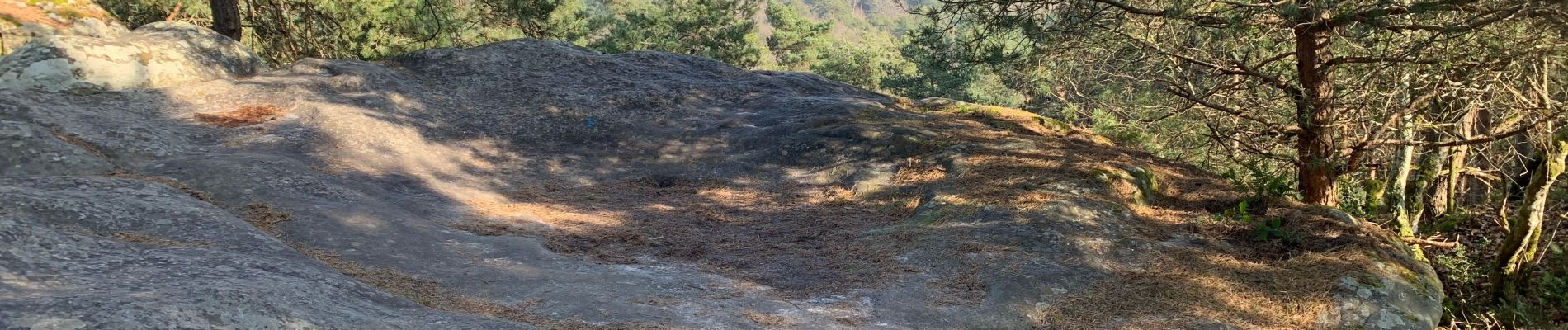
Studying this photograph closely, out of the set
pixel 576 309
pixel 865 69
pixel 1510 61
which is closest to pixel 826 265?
pixel 576 309

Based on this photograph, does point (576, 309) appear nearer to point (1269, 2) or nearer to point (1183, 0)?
point (1183, 0)

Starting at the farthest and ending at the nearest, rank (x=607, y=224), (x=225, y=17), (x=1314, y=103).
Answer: (x=225, y=17)
(x=607, y=224)
(x=1314, y=103)

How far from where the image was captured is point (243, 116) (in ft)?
31.8

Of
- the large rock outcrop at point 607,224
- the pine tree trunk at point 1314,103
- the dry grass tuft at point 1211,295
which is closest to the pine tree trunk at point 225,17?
the large rock outcrop at point 607,224

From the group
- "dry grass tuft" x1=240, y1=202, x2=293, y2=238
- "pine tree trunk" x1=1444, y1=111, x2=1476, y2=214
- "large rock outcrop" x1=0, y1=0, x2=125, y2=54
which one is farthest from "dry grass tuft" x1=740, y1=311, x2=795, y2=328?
"large rock outcrop" x1=0, y1=0, x2=125, y2=54

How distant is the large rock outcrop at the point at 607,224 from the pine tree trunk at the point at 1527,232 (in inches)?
99.2

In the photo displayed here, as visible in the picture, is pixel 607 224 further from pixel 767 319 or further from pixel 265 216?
pixel 767 319

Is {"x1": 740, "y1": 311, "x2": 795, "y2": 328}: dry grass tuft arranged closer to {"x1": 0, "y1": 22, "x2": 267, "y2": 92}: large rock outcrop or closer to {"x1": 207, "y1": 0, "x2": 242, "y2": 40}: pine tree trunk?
{"x1": 0, "y1": 22, "x2": 267, "y2": 92}: large rock outcrop

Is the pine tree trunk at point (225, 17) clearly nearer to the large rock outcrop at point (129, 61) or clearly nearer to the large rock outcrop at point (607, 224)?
the large rock outcrop at point (129, 61)

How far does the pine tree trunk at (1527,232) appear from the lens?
26.0 ft

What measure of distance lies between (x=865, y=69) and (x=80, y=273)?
4744 cm

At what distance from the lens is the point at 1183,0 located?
7387 millimetres

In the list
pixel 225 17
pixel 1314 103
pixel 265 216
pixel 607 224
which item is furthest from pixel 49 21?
pixel 1314 103

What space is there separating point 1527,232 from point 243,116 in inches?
514
